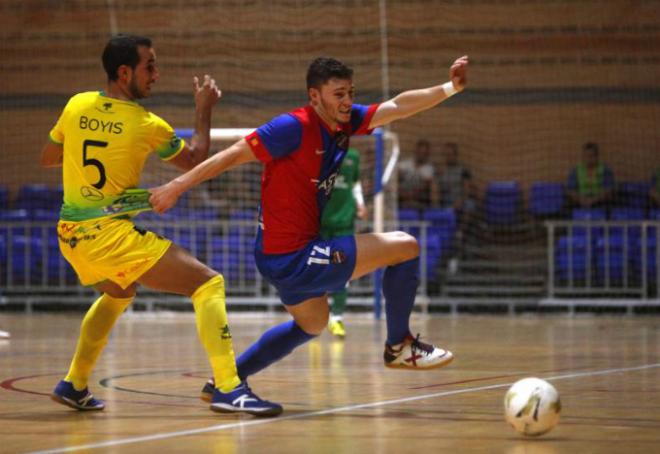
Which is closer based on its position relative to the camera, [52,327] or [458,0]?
[52,327]

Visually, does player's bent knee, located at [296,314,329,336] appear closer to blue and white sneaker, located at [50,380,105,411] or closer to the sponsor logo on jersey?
blue and white sneaker, located at [50,380,105,411]

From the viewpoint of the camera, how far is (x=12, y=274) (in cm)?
1792

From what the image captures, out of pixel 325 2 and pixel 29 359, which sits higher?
pixel 325 2

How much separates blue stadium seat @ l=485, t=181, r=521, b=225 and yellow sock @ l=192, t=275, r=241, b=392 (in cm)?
1205

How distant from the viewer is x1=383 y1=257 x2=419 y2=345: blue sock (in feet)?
22.3

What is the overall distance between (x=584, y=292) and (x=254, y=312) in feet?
15.1

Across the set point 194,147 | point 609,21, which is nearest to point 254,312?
point 609,21

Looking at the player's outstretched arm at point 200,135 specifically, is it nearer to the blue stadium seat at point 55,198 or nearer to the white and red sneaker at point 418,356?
the white and red sneaker at point 418,356

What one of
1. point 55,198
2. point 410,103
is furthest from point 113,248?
point 55,198

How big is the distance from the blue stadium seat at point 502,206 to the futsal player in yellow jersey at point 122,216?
1169 centimetres

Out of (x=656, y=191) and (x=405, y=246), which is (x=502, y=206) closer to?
(x=656, y=191)

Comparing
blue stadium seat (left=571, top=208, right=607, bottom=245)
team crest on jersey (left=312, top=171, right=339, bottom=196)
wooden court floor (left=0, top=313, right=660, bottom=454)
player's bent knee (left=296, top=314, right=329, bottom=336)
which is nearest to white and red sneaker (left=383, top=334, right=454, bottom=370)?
wooden court floor (left=0, top=313, right=660, bottom=454)

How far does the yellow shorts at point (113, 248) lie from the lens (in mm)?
6410

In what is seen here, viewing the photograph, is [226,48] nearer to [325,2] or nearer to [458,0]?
[325,2]
